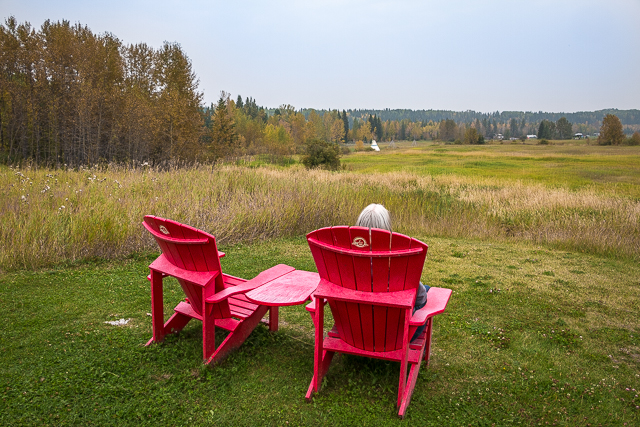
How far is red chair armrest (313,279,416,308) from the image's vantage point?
8.27 feet

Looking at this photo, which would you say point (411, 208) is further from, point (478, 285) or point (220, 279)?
point (220, 279)

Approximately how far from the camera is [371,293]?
8.67 ft

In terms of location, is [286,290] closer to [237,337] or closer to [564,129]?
[237,337]

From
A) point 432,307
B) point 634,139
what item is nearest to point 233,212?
point 432,307

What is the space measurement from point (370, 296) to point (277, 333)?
1637mm

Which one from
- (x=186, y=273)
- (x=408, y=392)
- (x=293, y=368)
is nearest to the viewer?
(x=408, y=392)

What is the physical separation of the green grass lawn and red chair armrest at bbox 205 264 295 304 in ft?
1.92

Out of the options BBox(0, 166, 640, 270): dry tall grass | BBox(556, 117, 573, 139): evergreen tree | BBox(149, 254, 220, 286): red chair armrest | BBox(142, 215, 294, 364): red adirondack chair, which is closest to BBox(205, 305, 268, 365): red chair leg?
BBox(142, 215, 294, 364): red adirondack chair

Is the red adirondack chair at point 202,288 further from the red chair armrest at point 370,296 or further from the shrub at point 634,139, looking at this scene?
the shrub at point 634,139

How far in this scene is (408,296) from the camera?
2.56 m

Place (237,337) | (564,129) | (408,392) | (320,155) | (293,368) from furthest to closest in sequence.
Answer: (564,129) → (320,155) → (237,337) → (293,368) → (408,392)

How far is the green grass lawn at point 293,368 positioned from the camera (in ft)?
9.11

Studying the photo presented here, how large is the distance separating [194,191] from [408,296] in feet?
23.4

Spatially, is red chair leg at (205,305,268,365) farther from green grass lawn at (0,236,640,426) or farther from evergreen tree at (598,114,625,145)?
evergreen tree at (598,114,625,145)
